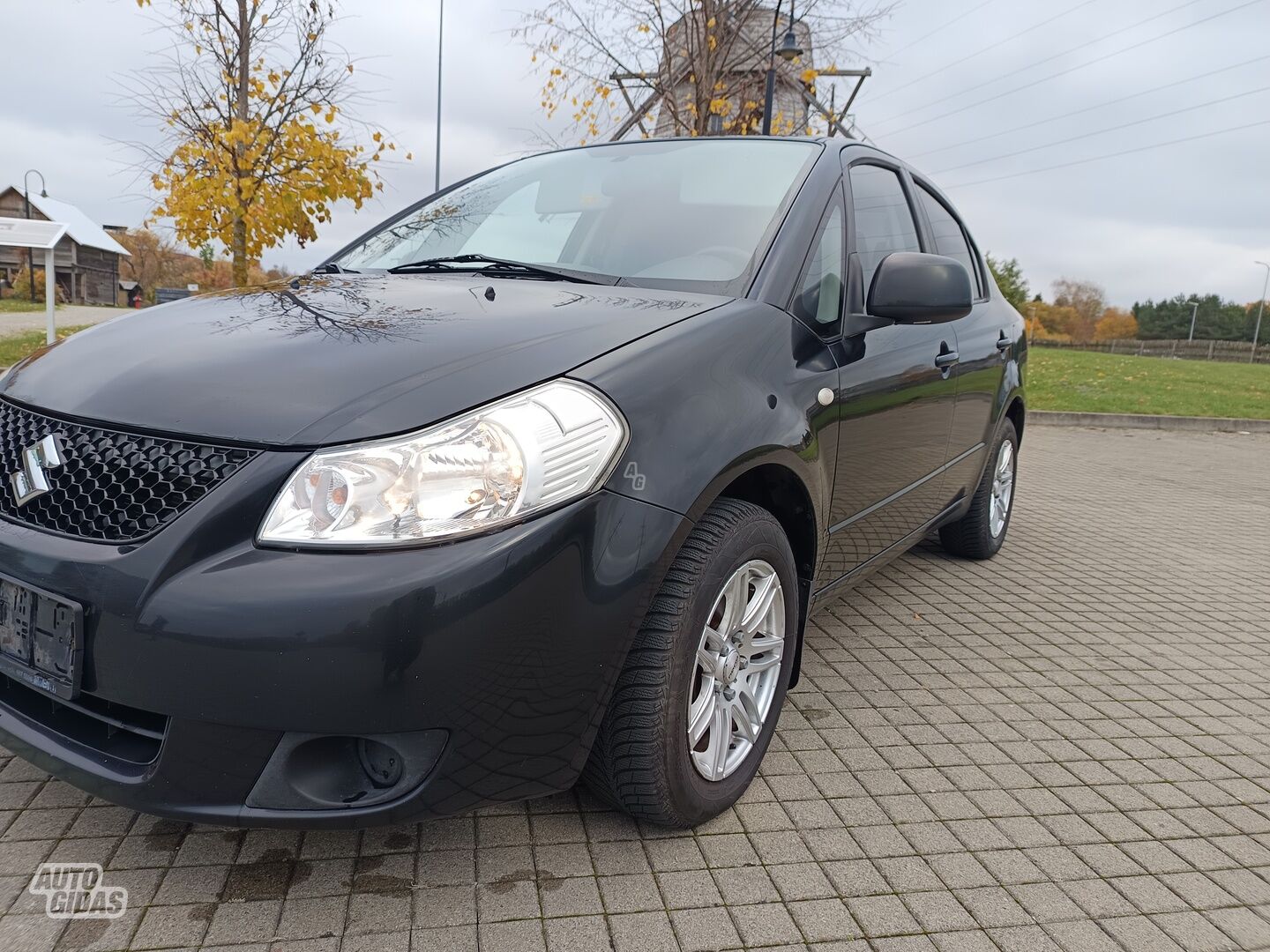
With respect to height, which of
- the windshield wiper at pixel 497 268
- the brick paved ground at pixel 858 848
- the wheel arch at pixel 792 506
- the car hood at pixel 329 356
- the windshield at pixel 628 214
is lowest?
the brick paved ground at pixel 858 848

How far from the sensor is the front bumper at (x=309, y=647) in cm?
160

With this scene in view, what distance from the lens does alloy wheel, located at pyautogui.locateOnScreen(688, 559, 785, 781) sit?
2209 mm

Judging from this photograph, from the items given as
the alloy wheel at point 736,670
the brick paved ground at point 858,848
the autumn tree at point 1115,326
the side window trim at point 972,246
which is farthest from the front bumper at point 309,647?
the autumn tree at point 1115,326

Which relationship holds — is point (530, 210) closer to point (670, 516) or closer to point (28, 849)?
point (670, 516)

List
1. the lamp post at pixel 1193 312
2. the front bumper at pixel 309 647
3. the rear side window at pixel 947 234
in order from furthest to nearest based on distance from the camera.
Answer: the lamp post at pixel 1193 312 → the rear side window at pixel 947 234 → the front bumper at pixel 309 647

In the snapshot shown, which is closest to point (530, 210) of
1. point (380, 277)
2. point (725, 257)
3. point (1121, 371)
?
point (380, 277)

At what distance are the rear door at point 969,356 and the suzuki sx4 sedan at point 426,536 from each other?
1.26 metres

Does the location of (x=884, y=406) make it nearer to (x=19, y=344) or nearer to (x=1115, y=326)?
(x=19, y=344)

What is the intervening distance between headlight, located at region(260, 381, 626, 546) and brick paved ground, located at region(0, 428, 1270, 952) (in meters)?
0.82

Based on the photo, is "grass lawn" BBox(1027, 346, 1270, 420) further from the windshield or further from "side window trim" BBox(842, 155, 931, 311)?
the windshield

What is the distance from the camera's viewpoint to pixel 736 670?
232 cm

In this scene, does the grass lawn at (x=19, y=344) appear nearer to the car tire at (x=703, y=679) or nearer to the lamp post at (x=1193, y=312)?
the car tire at (x=703, y=679)

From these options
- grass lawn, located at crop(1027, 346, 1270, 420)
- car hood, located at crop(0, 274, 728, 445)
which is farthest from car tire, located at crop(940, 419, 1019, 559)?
grass lawn, located at crop(1027, 346, 1270, 420)

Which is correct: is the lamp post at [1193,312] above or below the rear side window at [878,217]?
above
